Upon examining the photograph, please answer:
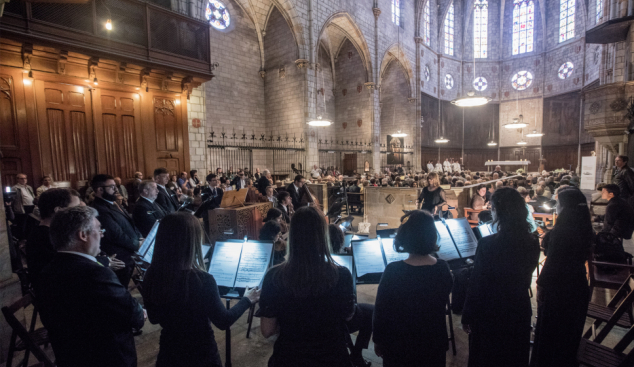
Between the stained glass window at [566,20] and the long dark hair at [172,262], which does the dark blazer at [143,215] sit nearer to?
the long dark hair at [172,262]

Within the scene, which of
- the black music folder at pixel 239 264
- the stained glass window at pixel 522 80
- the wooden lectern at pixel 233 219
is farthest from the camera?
the stained glass window at pixel 522 80

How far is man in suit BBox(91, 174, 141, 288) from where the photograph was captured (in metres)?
3.12

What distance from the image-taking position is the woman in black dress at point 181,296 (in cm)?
158

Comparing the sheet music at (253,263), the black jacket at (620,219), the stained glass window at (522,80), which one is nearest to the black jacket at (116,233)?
Answer: the sheet music at (253,263)

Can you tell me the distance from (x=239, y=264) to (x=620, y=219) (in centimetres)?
460

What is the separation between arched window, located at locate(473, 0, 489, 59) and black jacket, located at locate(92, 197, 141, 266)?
27.3 m

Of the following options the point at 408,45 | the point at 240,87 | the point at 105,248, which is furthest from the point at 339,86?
the point at 105,248

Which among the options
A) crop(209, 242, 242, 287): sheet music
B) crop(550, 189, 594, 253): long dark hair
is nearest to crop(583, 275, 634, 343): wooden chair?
crop(550, 189, 594, 253): long dark hair

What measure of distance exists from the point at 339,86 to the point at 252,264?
18503 millimetres

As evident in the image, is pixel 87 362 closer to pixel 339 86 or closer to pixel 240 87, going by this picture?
pixel 240 87

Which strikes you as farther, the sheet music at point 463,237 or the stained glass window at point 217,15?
the stained glass window at point 217,15

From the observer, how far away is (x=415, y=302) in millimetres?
1688

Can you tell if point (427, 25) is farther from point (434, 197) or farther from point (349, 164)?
point (434, 197)

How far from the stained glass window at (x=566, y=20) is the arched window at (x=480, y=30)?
4.72 metres
